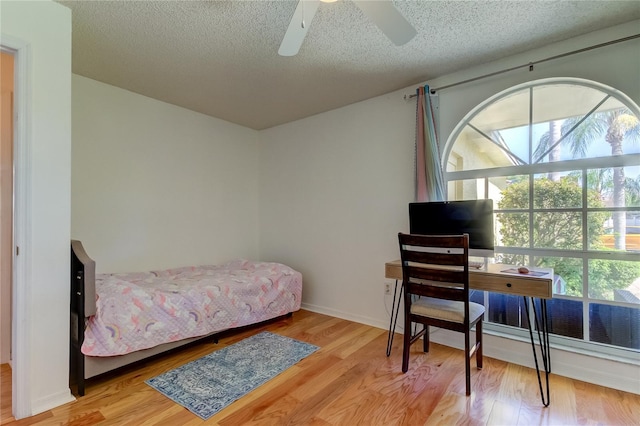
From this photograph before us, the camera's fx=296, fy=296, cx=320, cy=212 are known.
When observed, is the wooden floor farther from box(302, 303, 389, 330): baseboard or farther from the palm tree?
the palm tree

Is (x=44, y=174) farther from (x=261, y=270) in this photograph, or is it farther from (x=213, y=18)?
(x=261, y=270)

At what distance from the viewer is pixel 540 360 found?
2.19 m

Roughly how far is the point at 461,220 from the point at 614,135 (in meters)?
1.15

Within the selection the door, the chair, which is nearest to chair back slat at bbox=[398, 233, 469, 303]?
the chair

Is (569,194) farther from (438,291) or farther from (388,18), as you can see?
(388,18)

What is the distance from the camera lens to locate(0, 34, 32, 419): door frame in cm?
164

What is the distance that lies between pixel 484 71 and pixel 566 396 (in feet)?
7.95

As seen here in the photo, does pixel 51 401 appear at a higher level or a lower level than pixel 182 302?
lower

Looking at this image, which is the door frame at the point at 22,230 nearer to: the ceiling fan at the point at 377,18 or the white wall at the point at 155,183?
the white wall at the point at 155,183

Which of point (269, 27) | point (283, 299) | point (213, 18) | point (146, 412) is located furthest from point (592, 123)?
point (146, 412)

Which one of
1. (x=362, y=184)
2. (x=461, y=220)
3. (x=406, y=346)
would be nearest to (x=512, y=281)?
(x=461, y=220)

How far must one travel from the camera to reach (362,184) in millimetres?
3201

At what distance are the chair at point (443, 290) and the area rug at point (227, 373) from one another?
0.95 m

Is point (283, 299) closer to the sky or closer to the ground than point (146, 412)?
closer to the sky
